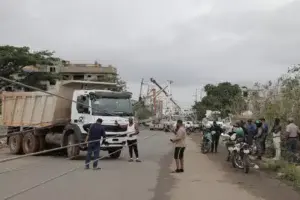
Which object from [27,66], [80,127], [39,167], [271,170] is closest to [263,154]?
[271,170]

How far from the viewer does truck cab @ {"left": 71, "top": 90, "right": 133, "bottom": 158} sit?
18578 millimetres

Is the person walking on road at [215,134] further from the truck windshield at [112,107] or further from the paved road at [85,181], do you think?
the paved road at [85,181]

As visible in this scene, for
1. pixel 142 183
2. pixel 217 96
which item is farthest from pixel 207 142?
pixel 217 96

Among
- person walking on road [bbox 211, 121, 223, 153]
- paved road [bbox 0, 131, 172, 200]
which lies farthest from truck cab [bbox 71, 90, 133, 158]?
person walking on road [bbox 211, 121, 223, 153]

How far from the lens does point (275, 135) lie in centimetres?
1781

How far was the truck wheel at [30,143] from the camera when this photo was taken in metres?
20.8

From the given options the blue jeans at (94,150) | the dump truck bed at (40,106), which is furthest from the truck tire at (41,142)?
the blue jeans at (94,150)

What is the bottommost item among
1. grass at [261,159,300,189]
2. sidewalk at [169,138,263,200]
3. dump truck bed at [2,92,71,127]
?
sidewalk at [169,138,263,200]

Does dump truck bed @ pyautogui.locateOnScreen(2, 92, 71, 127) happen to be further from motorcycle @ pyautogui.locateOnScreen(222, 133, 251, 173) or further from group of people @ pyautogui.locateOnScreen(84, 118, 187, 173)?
motorcycle @ pyautogui.locateOnScreen(222, 133, 251, 173)

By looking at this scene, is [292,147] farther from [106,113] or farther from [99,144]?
[106,113]

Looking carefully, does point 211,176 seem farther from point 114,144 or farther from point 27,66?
point 27,66

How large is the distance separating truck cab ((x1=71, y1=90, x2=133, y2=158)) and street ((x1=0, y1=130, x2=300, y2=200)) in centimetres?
182

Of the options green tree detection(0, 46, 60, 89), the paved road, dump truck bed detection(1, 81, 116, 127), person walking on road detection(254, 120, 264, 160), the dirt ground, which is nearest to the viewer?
the paved road

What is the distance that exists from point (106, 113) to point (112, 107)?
388mm
